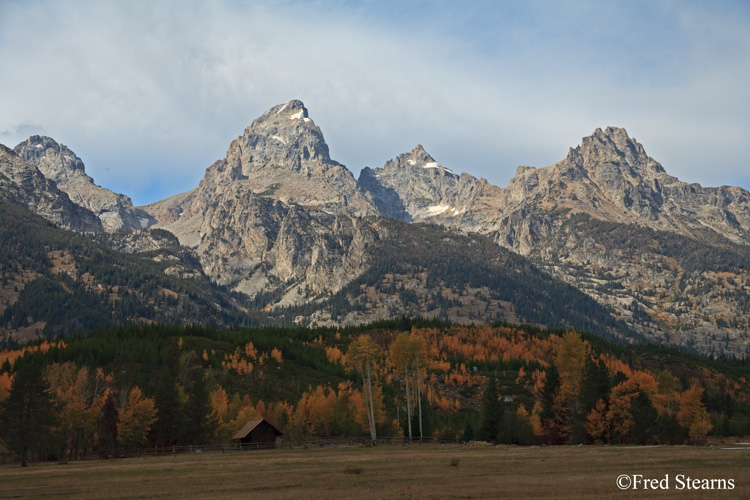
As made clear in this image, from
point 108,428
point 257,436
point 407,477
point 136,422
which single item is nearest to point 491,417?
point 257,436

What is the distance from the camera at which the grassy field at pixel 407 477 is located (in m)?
39.5

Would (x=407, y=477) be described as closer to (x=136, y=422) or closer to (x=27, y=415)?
(x=27, y=415)

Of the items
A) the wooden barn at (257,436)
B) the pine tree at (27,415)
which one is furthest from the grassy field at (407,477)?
the wooden barn at (257,436)

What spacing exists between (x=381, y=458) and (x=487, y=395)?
138 feet

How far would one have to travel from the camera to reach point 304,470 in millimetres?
55562

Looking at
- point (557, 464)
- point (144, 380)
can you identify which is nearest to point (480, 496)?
point (557, 464)

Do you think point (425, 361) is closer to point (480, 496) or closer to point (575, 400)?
point (575, 400)
